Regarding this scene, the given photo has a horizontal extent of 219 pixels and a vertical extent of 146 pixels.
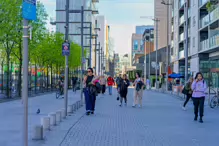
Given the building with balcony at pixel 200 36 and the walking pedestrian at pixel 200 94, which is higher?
the building with balcony at pixel 200 36

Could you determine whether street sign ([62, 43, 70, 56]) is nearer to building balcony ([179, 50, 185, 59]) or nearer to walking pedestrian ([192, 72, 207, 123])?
walking pedestrian ([192, 72, 207, 123])

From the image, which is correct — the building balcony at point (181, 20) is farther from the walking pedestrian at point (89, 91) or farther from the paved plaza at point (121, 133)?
the paved plaza at point (121, 133)

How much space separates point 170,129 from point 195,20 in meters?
38.4

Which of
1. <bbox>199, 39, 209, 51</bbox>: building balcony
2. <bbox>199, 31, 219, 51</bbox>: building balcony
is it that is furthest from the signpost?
<bbox>199, 39, 209, 51</bbox>: building balcony

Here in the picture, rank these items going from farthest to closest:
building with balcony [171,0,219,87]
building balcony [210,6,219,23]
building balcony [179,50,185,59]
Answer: building balcony [179,50,185,59] → building with balcony [171,0,219,87] → building balcony [210,6,219,23]

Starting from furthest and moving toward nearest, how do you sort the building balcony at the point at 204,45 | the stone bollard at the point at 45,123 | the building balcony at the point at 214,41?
1. the building balcony at the point at 204,45
2. the building balcony at the point at 214,41
3. the stone bollard at the point at 45,123

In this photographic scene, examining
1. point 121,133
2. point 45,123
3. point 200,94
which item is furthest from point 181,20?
point 45,123

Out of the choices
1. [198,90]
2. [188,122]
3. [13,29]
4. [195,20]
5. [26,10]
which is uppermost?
[195,20]

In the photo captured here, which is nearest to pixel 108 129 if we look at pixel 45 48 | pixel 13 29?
pixel 13 29

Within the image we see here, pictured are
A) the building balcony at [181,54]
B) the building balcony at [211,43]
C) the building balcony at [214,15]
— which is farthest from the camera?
the building balcony at [181,54]

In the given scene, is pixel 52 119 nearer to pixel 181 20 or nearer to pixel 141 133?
pixel 141 133

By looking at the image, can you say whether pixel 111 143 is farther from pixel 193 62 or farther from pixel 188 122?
pixel 193 62

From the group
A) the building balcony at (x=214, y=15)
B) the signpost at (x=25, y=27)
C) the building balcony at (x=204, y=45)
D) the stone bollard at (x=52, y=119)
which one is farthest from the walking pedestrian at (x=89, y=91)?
the building balcony at (x=204, y=45)

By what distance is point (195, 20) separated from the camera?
4838 cm
